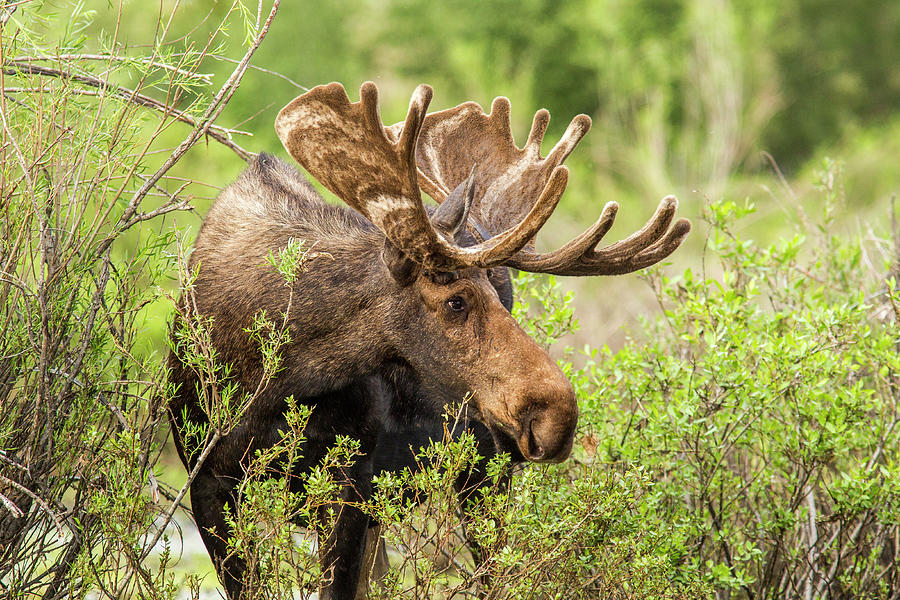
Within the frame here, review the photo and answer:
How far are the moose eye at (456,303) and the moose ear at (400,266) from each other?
0.16 metres

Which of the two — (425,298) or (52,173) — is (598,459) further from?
(52,173)

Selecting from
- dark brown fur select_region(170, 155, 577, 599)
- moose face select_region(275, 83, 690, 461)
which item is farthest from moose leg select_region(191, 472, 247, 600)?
moose face select_region(275, 83, 690, 461)

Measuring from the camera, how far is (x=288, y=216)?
446 cm

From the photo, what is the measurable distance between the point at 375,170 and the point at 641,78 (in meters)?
20.0

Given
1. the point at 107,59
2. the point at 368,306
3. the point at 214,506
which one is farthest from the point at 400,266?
the point at 107,59

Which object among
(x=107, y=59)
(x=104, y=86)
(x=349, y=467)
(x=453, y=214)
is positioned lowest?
(x=349, y=467)

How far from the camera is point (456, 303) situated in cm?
398

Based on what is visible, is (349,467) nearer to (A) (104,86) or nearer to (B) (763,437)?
(A) (104,86)

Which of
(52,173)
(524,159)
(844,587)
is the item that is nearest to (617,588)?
(844,587)

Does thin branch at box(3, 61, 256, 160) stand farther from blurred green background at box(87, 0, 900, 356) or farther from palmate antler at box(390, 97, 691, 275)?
blurred green background at box(87, 0, 900, 356)

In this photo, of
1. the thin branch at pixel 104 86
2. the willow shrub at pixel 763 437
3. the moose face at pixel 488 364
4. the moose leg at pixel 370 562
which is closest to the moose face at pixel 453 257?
the moose face at pixel 488 364

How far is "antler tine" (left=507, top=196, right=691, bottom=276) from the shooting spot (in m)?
3.97

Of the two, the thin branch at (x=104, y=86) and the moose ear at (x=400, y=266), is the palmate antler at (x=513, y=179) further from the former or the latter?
the thin branch at (x=104, y=86)

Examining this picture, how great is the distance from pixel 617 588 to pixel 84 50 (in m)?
2.94
